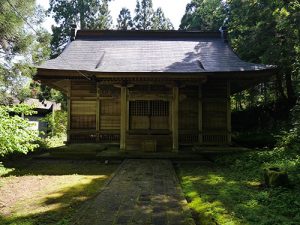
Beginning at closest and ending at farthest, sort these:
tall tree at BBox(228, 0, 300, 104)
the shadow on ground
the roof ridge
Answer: the shadow on ground
tall tree at BBox(228, 0, 300, 104)
the roof ridge

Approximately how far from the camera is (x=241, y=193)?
6141 mm

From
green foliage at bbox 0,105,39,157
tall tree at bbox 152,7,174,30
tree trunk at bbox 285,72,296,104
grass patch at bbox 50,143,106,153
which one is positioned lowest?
grass patch at bbox 50,143,106,153

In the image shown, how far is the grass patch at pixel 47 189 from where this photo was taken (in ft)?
16.0

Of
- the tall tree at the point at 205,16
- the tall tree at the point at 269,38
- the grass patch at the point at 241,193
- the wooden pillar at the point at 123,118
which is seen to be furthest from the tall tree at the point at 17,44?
the tall tree at the point at 205,16

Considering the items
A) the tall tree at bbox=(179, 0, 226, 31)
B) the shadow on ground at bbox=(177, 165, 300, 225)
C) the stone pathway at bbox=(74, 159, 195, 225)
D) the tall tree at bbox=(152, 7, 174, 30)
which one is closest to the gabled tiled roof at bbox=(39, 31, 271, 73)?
the shadow on ground at bbox=(177, 165, 300, 225)

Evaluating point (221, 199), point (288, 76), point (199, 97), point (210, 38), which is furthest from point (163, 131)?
point (288, 76)

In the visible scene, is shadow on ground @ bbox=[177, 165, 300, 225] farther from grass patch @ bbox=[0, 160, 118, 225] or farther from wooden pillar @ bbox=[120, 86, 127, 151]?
wooden pillar @ bbox=[120, 86, 127, 151]

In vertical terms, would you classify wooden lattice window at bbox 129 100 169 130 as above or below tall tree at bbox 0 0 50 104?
below

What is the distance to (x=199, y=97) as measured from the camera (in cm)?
1295

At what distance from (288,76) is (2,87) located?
53.3 ft

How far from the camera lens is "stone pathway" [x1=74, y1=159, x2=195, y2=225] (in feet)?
14.6

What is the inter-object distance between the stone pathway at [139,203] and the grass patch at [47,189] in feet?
1.29

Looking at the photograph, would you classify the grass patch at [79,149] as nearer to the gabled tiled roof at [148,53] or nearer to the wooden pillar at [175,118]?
the wooden pillar at [175,118]

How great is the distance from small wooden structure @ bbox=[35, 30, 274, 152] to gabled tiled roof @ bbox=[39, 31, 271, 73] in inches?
1.7
